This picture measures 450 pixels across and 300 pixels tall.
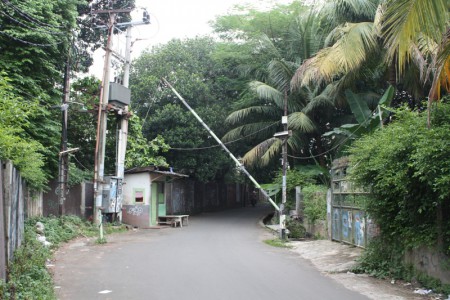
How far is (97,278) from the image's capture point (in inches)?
358

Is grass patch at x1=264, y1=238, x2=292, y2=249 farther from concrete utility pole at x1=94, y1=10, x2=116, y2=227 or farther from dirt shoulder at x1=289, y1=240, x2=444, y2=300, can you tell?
concrete utility pole at x1=94, y1=10, x2=116, y2=227

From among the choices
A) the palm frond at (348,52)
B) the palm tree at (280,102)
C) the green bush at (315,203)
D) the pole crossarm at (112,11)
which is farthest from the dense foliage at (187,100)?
the palm frond at (348,52)

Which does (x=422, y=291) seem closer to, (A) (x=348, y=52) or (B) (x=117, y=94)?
(A) (x=348, y=52)

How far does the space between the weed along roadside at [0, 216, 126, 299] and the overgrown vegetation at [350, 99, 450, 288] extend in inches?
250

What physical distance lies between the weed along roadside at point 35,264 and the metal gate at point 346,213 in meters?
8.13

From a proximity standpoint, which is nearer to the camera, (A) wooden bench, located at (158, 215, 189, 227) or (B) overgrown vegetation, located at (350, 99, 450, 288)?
(B) overgrown vegetation, located at (350, 99, 450, 288)

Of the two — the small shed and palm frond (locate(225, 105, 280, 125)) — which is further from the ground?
palm frond (locate(225, 105, 280, 125))

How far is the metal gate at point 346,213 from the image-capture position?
12766 mm

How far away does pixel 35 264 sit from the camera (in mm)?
8336

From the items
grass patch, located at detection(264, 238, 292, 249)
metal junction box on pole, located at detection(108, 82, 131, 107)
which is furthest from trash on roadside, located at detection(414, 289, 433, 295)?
metal junction box on pole, located at detection(108, 82, 131, 107)

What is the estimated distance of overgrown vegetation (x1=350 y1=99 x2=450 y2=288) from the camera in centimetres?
723

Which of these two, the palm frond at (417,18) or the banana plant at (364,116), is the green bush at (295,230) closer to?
the banana plant at (364,116)

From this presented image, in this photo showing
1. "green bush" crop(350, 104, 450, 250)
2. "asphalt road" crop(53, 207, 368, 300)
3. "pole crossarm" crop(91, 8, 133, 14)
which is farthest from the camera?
"pole crossarm" crop(91, 8, 133, 14)

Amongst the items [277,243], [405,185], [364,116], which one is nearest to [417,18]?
[405,185]
